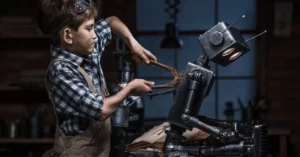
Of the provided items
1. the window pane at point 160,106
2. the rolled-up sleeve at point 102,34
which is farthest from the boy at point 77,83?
the window pane at point 160,106

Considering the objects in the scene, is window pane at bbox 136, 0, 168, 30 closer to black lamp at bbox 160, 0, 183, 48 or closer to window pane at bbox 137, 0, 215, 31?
window pane at bbox 137, 0, 215, 31

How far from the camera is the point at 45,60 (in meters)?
4.78

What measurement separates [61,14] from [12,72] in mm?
3053

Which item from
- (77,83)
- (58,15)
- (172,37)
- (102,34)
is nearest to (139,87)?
(77,83)

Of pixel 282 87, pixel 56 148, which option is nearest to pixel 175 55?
pixel 282 87

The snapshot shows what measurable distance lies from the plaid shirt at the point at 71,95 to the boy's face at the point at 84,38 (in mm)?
33

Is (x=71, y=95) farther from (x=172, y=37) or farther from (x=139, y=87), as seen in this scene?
(x=172, y=37)

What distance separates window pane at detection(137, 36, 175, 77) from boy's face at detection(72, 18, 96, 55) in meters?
3.17

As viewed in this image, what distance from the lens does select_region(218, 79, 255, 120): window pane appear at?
16.4ft

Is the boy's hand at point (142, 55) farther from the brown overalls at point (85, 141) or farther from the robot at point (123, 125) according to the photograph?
the robot at point (123, 125)

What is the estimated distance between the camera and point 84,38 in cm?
185

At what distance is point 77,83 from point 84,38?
0.49 feet

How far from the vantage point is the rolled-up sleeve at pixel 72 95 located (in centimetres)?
175

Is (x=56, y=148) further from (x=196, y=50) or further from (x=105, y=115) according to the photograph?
(x=196, y=50)
